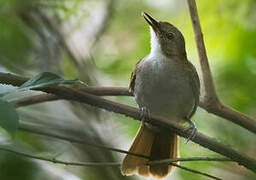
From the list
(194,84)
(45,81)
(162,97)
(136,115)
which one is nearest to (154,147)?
(162,97)

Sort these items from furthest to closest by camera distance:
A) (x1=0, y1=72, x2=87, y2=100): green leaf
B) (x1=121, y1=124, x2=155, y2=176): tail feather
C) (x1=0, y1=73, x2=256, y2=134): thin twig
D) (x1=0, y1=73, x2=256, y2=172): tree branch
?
(x1=121, y1=124, x2=155, y2=176): tail feather, (x1=0, y1=73, x2=256, y2=134): thin twig, (x1=0, y1=73, x2=256, y2=172): tree branch, (x1=0, y1=72, x2=87, y2=100): green leaf

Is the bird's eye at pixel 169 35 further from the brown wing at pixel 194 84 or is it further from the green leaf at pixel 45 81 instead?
the green leaf at pixel 45 81

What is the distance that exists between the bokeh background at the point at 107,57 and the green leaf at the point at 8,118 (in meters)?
1.24

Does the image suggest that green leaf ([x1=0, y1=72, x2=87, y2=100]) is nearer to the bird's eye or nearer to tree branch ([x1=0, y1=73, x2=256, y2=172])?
tree branch ([x1=0, y1=73, x2=256, y2=172])

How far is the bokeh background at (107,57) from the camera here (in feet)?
10.7

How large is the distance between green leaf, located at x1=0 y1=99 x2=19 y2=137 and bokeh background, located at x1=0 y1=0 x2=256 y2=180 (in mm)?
1238

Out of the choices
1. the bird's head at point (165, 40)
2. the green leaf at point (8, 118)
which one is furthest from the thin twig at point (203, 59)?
the green leaf at point (8, 118)

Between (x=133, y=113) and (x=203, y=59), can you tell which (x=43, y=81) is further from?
(x=203, y=59)

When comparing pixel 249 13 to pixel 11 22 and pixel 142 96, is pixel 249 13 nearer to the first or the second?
pixel 142 96

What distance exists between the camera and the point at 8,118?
4.98 feet

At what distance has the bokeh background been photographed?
10.7 ft

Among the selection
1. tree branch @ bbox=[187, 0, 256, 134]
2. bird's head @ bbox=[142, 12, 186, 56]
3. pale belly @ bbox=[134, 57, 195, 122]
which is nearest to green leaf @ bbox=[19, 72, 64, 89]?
tree branch @ bbox=[187, 0, 256, 134]

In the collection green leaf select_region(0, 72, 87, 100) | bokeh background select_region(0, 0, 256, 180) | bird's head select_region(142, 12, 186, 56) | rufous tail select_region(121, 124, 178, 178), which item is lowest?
rufous tail select_region(121, 124, 178, 178)

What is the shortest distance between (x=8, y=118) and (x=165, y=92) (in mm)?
2033
